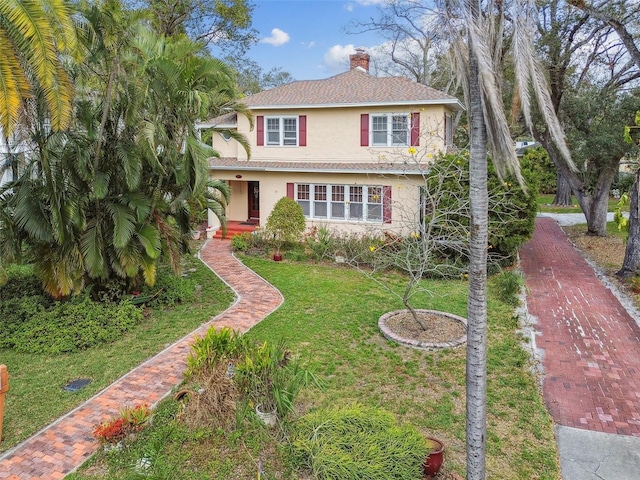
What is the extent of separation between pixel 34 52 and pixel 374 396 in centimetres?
820

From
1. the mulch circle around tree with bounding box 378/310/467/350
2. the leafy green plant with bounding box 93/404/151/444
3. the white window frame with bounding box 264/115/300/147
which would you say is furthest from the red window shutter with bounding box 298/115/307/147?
the leafy green plant with bounding box 93/404/151/444

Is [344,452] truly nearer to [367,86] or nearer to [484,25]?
[484,25]

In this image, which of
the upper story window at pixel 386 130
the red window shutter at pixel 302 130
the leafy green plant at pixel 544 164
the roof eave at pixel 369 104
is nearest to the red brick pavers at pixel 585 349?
the upper story window at pixel 386 130

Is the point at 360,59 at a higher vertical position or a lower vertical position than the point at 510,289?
higher

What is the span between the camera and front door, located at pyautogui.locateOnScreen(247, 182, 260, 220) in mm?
23969

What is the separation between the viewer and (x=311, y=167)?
63.7 ft

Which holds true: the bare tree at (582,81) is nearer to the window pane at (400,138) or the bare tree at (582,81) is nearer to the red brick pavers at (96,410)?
the window pane at (400,138)

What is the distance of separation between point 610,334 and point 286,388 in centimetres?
835

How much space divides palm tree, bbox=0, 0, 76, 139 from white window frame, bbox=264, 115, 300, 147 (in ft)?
40.1

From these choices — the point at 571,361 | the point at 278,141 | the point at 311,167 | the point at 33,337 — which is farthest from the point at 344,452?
the point at 278,141

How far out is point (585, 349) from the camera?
10094mm

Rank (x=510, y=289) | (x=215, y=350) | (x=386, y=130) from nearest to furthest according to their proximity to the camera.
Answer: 1. (x=215, y=350)
2. (x=510, y=289)
3. (x=386, y=130)

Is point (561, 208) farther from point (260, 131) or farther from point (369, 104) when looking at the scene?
point (260, 131)

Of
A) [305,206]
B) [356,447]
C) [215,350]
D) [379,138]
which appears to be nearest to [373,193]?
[379,138]
